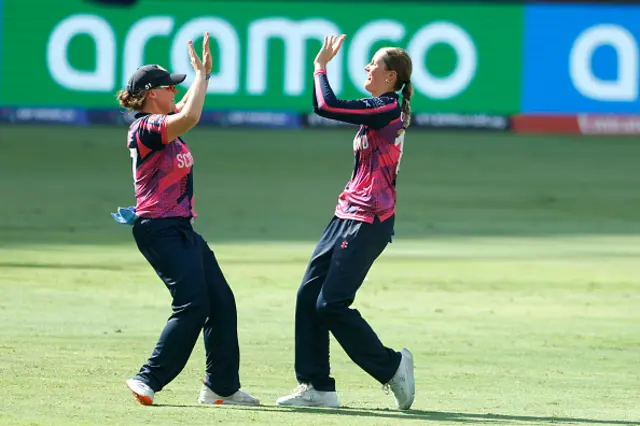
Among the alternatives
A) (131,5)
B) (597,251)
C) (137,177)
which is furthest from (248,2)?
(137,177)

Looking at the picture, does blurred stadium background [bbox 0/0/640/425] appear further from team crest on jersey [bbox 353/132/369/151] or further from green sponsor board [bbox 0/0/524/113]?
team crest on jersey [bbox 353/132/369/151]

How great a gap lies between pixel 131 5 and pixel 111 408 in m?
16.5

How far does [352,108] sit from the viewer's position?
26.3 feet

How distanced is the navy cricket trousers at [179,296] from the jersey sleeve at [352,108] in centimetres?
99

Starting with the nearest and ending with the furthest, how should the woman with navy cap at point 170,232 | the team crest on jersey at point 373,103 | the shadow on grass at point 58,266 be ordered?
1. the woman with navy cap at point 170,232
2. the team crest on jersey at point 373,103
3. the shadow on grass at point 58,266

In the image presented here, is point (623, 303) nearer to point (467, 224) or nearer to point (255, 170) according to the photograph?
point (467, 224)

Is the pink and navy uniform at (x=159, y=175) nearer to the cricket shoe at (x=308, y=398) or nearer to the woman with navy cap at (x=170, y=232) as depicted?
the woman with navy cap at (x=170, y=232)

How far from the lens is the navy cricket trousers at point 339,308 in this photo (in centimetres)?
814

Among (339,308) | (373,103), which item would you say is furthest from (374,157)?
(339,308)

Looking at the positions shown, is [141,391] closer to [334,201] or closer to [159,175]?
[159,175]

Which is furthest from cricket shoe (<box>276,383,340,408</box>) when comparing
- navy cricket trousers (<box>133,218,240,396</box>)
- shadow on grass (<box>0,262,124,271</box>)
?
shadow on grass (<box>0,262,124,271</box>)

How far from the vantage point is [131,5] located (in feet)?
77.5

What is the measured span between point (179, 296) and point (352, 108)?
138 cm

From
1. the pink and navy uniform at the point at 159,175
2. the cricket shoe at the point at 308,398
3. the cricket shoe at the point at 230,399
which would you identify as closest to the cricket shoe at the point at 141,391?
the cricket shoe at the point at 230,399
